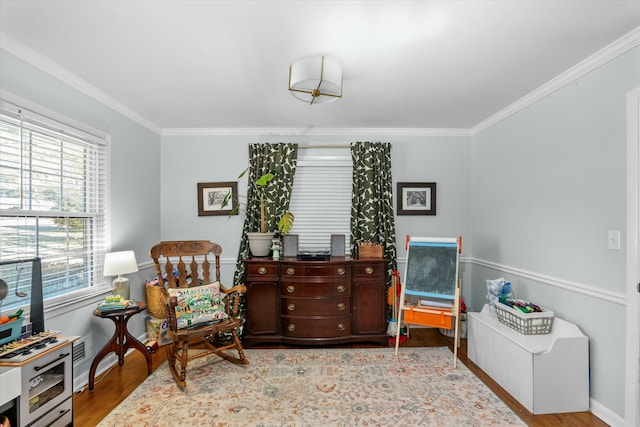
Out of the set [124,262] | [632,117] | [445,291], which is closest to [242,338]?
[124,262]

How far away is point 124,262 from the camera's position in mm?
2771

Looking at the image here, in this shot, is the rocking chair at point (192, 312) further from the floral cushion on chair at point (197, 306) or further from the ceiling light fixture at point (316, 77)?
the ceiling light fixture at point (316, 77)

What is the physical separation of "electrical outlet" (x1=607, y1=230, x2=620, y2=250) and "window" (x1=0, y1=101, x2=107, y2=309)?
3.82m

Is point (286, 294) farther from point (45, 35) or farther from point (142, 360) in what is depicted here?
point (45, 35)

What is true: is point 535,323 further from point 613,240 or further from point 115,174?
point 115,174

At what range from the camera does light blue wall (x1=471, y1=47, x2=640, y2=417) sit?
2.06m

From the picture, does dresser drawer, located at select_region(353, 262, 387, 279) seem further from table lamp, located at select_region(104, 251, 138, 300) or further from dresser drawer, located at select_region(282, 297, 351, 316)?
table lamp, located at select_region(104, 251, 138, 300)

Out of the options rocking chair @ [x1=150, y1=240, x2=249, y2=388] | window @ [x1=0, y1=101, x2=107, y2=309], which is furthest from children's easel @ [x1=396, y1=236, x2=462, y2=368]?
window @ [x1=0, y1=101, x2=107, y2=309]

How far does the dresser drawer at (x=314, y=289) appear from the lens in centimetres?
337

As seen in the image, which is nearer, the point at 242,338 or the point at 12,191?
the point at 12,191

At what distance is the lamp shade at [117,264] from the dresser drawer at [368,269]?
7.09ft

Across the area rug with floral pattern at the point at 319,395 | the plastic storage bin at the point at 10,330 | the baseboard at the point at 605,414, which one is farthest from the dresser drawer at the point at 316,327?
the plastic storage bin at the point at 10,330

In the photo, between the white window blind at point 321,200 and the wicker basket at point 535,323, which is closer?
the wicker basket at point 535,323

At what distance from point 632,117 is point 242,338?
374cm
